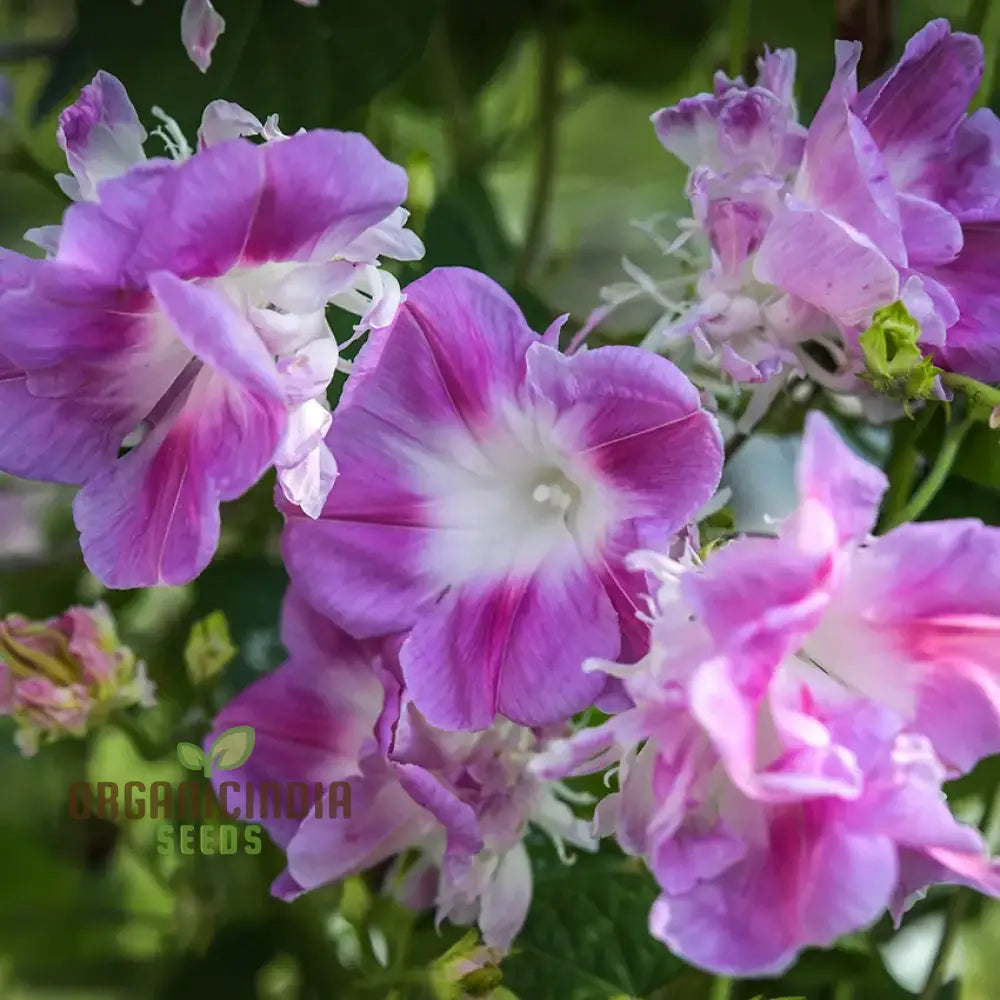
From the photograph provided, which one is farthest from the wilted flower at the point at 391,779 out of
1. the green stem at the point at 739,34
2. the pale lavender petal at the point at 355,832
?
the green stem at the point at 739,34

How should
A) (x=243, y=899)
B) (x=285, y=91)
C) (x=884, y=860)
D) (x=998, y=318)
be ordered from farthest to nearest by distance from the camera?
(x=243, y=899)
(x=285, y=91)
(x=998, y=318)
(x=884, y=860)

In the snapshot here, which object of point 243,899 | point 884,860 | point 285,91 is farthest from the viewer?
point 243,899

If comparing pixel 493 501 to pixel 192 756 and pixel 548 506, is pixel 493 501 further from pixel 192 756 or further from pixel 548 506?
pixel 192 756

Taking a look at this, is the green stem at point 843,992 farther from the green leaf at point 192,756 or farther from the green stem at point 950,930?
the green leaf at point 192,756

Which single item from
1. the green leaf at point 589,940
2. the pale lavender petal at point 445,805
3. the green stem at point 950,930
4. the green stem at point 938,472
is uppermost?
the green stem at point 938,472

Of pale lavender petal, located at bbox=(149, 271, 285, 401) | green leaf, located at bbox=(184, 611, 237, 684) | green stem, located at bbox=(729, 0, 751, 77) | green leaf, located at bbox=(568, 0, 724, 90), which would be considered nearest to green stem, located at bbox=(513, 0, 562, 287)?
green leaf, located at bbox=(568, 0, 724, 90)

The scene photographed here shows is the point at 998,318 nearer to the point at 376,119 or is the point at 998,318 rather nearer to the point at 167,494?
the point at 167,494

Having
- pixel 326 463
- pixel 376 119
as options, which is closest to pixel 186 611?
pixel 376 119
